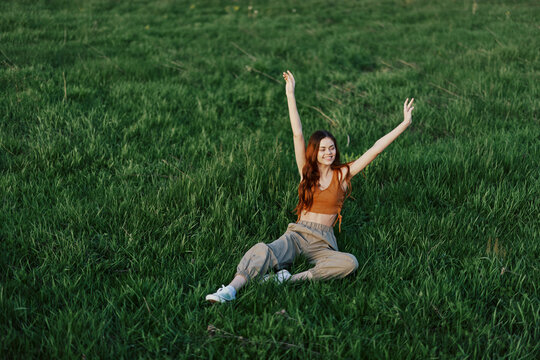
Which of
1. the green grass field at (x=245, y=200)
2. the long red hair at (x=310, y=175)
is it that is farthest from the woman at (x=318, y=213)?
the green grass field at (x=245, y=200)

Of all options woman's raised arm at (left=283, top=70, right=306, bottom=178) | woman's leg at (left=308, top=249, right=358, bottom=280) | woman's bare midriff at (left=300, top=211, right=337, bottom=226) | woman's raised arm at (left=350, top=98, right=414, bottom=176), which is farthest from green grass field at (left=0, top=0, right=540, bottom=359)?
woman's raised arm at (left=350, top=98, right=414, bottom=176)

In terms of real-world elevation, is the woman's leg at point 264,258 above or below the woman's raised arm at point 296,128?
below

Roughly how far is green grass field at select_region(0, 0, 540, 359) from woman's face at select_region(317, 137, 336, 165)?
53 centimetres

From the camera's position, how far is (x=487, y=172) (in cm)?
371

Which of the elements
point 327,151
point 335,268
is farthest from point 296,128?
point 335,268

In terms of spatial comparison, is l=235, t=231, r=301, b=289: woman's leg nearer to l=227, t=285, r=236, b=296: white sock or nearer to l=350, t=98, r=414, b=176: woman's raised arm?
l=227, t=285, r=236, b=296: white sock

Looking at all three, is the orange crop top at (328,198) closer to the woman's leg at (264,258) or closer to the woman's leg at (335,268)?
the woman's leg at (264,258)

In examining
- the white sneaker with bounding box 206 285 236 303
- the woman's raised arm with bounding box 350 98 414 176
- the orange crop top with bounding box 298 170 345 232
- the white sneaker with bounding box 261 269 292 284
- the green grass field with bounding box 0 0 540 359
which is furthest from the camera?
the orange crop top with bounding box 298 170 345 232

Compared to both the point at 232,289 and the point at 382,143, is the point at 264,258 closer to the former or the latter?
the point at 232,289

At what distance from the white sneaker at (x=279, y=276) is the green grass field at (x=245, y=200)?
8 centimetres

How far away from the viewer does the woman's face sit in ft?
9.82

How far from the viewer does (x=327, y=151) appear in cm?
299

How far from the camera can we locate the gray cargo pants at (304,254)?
8.59 ft

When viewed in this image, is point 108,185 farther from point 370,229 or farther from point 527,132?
point 527,132
